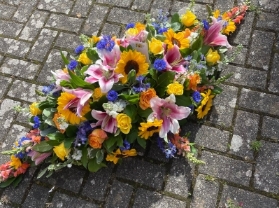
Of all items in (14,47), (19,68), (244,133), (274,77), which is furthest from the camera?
(14,47)

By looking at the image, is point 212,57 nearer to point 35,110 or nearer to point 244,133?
point 244,133

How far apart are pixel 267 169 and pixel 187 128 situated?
0.69 meters

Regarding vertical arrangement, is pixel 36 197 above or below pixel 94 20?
below

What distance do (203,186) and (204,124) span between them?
1.72 feet

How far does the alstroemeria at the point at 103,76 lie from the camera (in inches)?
112

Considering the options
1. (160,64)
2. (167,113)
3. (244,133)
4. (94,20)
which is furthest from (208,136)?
(94,20)

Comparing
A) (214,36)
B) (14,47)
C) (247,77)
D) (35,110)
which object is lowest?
(14,47)

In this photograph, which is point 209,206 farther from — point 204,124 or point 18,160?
point 18,160

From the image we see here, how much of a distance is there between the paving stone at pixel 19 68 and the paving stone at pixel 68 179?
1.03m

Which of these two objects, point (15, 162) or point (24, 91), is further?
point (24, 91)

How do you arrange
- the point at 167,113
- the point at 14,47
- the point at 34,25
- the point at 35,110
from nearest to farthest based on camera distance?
1. the point at 167,113
2. the point at 35,110
3. the point at 14,47
4. the point at 34,25

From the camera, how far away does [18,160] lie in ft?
10.6

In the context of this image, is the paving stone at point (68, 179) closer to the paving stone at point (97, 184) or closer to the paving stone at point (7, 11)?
the paving stone at point (97, 184)

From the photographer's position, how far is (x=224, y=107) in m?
3.42
